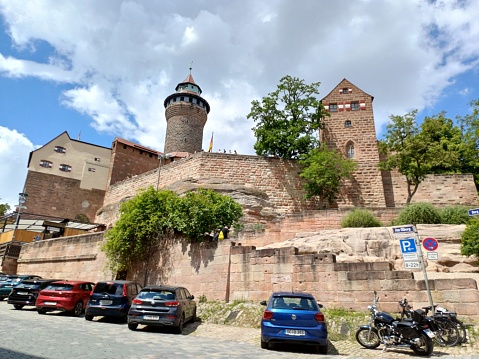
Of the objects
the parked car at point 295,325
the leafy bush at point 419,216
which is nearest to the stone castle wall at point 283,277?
the parked car at point 295,325

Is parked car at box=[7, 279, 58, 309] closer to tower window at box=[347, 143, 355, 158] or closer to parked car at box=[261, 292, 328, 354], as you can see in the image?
parked car at box=[261, 292, 328, 354]

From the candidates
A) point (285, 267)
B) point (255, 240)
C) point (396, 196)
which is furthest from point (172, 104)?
point (285, 267)

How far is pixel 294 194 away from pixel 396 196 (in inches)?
345

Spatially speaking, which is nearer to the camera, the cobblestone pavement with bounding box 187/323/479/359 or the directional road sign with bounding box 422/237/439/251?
the cobblestone pavement with bounding box 187/323/479/359

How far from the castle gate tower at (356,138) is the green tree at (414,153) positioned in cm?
122

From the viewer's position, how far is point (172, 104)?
160 ft

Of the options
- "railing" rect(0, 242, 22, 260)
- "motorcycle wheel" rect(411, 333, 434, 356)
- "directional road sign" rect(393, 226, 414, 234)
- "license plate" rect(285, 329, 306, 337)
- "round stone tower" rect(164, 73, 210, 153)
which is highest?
"round stone tower" rect(164, 73, 210, 153)

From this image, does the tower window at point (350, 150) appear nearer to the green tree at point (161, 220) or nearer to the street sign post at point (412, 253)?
the green tree at point (161, 220)

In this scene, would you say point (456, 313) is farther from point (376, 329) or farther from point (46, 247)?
point (46, 247)

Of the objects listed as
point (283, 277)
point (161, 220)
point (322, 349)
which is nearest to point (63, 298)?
point (161, 220)

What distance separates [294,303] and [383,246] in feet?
24.6

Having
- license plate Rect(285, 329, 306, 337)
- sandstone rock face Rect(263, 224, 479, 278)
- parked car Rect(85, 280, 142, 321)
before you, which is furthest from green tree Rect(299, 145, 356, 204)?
license plate Rect(285, 329, 306, 337)

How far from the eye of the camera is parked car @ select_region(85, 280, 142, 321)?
11.6 metres

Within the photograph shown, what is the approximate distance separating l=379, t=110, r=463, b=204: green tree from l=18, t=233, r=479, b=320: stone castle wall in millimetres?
17937
